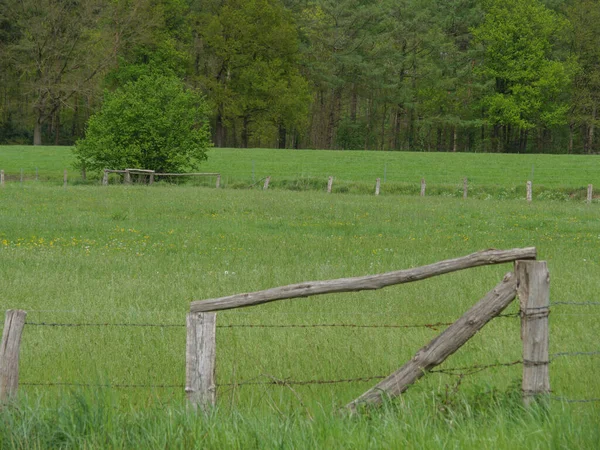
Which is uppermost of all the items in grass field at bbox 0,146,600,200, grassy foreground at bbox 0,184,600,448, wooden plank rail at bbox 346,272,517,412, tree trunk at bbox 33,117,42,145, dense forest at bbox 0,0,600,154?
dense forest at bbox 0,0,600,154

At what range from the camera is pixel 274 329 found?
998 cm

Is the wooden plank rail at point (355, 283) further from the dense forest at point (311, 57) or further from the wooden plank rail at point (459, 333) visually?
the dense forest at point (311, 57)

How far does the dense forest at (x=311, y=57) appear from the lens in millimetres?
70125

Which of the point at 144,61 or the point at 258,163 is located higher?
the point at 144,61

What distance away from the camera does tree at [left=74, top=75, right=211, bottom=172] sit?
4341 centimetres

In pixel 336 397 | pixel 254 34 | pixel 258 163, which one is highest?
pixel 254 34

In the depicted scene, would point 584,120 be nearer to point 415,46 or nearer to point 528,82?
point 528,82

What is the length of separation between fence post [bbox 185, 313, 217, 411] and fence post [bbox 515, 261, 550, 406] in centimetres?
233

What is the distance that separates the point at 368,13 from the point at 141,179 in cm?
4135

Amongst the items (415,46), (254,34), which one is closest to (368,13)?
(415,46)

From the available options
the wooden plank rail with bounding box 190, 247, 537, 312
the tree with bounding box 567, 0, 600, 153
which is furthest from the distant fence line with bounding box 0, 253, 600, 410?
the tree with bounding box 567, 0, 600, 153

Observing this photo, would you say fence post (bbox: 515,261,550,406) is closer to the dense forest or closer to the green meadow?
the green meadow

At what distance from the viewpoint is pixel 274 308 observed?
11.7 m

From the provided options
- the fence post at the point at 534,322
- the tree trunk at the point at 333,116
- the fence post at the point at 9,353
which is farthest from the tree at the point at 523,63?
the fence post at the point at 9,353
